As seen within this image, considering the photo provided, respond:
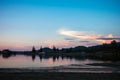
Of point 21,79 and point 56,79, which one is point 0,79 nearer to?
point 21,79

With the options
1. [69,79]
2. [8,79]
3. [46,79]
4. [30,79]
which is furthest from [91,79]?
[8,79]

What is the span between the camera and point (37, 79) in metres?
25.7

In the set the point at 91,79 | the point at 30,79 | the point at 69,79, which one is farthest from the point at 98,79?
the point at 30,79

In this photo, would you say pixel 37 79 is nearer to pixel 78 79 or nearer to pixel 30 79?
pixel 30 79

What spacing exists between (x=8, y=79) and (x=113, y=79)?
38.6ft

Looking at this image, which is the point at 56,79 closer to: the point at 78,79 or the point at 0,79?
the point at 78,79

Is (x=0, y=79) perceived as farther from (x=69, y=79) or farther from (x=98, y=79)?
(x=98, y=79)

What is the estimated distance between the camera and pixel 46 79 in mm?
26062

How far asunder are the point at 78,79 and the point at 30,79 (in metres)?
5.37

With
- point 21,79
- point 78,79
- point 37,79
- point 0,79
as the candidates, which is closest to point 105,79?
point 78,79

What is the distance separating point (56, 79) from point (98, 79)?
4689 mm

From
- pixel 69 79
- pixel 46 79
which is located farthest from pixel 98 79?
pixel 46 79

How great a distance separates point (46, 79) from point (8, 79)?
167 inches

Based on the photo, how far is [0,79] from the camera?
2586 centimetres
